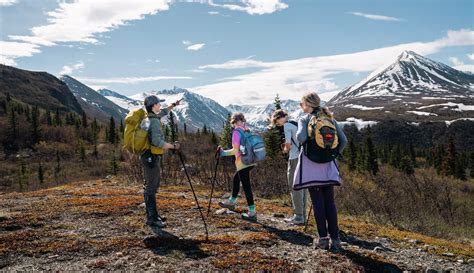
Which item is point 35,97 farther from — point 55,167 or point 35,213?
point 35,213

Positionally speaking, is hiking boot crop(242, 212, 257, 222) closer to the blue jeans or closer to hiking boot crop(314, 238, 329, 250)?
hiking boot crop(314, 238, 329, 250)

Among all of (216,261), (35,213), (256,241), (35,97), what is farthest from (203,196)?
(35,97)

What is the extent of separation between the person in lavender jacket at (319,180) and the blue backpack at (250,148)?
1989mm

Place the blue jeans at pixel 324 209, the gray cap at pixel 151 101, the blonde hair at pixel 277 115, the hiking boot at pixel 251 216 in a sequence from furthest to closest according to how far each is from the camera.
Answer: the hiking boot at pixel 251 216 < the blonde hair at pixel 277 115 < the gray cap at pixel 151 101 < the blue jeans at pixel 324 209

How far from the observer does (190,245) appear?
680cm

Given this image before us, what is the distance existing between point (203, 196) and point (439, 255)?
7.79 meters

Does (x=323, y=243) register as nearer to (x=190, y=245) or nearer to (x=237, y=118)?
(x=190, y=245)

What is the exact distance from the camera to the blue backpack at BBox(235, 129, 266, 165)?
8.64 meters

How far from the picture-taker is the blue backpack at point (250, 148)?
8641mm

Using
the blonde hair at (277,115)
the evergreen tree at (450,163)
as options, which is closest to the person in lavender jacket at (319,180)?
the blonde hair at (277,115)

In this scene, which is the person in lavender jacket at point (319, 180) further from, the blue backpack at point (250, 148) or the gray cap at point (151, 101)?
the gray cap at point (151, 101)

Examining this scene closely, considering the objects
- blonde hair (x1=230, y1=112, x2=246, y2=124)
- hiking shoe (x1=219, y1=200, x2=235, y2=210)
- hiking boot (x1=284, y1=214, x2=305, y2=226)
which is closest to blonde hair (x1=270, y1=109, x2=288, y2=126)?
blonde hair (x1=230, y1=112, x2=246, y2=124)

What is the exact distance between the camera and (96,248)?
6621mm

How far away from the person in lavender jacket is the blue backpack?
199cm
